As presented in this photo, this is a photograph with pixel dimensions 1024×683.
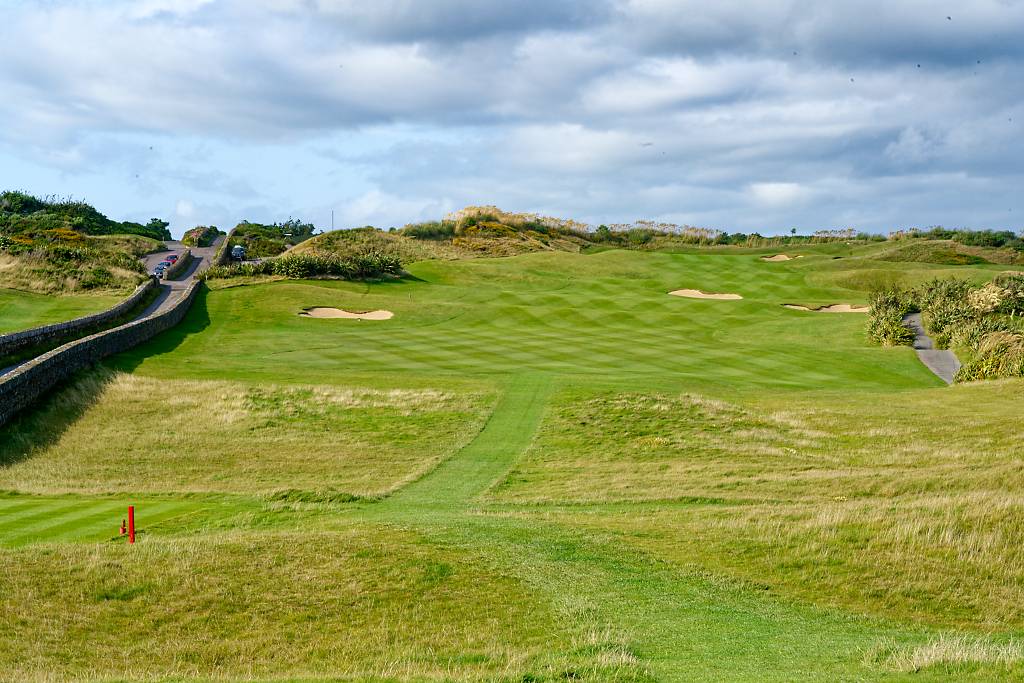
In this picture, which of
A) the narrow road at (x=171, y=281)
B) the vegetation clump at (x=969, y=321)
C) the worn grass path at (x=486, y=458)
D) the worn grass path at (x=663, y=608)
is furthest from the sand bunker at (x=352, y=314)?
the worn grass path at (x=663, y=608)

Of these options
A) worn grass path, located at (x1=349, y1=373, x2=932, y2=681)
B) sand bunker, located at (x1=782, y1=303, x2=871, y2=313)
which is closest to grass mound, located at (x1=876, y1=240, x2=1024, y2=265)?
sand bunker, located at (x1=782, y1=303, x2=871, y2=313)

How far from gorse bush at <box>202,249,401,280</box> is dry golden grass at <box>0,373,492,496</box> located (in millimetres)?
33955

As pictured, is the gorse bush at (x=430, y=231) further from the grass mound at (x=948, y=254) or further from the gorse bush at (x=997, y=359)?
the gorse bush at (x=997, y=359)

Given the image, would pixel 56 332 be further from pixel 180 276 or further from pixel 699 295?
pixel 699 295

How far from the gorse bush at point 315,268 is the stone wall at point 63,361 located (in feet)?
65.0

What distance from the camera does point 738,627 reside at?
13391 millimetres

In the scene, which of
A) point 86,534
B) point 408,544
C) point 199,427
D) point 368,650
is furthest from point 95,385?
point 368,650

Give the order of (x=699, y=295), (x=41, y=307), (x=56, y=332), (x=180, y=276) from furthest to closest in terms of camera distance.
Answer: (x=699, y=295)
(x=180, y=276)
(x=41, y=307)
(x=56, y=332)

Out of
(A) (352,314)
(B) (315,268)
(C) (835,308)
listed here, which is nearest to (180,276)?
(B) (315,268)

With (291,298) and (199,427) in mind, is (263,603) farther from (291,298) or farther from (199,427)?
(291,298)

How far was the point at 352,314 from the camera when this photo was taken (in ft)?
198

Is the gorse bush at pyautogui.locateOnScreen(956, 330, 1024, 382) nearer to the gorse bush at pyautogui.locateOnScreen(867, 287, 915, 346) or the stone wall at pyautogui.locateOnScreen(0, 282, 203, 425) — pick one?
the gorse bush at pyautogui.locateOnScreen(867, 287, 915, 346)

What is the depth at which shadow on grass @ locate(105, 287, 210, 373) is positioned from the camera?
40969 millimetres

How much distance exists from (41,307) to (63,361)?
23912 millimetres
